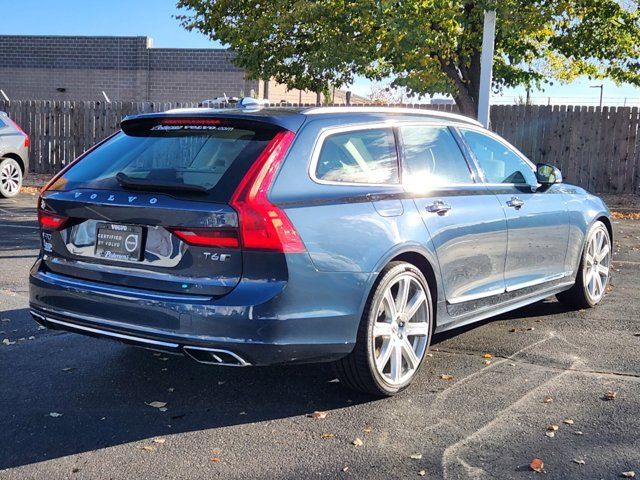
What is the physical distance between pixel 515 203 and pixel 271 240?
8.26 feet

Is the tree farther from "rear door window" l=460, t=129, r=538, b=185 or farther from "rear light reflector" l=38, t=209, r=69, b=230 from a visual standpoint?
"rear light reflector" l=38, t=209, r=69, b=230

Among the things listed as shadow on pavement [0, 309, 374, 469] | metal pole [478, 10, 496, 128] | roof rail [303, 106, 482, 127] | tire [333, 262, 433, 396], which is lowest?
shadow on pavement [0, 309, 374, 469]

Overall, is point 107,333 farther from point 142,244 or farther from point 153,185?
point 153,185

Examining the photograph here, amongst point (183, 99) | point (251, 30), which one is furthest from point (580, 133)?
point (183, 99)

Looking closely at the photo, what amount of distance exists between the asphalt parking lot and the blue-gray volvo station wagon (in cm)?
38

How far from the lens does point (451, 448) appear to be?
3.91 metres

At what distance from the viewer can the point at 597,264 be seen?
7.10 metres

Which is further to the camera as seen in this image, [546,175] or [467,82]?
[467,82]

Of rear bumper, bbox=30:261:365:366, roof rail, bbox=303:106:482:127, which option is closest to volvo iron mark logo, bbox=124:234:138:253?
rear bumper, bbox=30:261:365:366

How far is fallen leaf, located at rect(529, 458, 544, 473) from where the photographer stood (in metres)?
3.67

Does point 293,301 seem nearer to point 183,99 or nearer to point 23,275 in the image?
point 23,275

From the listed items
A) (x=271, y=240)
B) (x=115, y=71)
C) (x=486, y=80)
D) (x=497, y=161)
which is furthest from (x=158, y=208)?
(x=115, y=71)

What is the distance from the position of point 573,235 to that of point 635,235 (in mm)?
6260

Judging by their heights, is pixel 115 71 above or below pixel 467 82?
above
